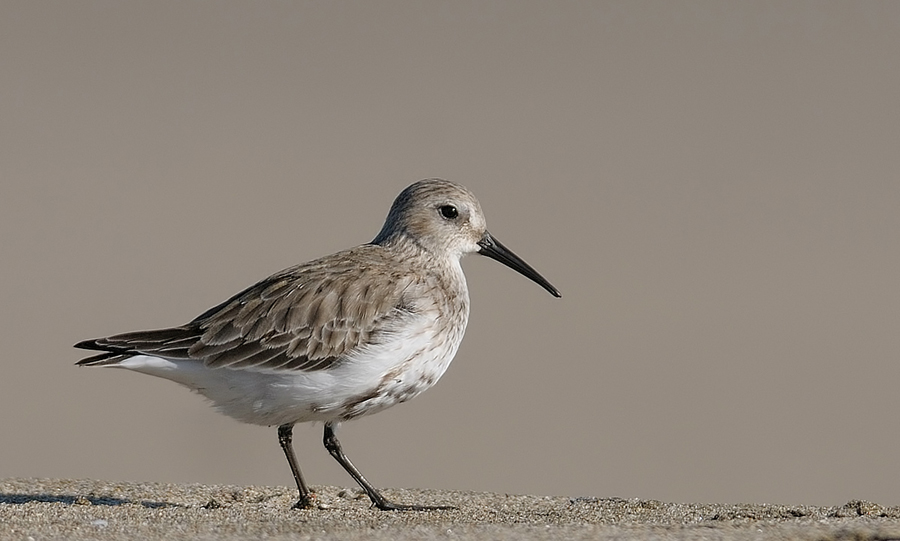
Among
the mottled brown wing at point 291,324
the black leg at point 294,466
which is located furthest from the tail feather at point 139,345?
the black leg at point 294,466

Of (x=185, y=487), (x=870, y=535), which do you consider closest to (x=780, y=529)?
(x=870, y=535)

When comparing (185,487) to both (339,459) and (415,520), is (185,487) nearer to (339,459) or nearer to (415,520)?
(339,459)

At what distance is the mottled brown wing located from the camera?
5613mm

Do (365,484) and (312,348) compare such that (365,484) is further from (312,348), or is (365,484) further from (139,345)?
(139,345)

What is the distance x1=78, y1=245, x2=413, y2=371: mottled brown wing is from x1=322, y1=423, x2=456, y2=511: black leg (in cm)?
53

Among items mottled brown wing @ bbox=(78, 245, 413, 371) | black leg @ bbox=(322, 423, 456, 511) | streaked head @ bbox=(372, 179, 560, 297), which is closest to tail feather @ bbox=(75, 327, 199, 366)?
mottled brown wing @ bbox=(78, 245, 413, 371)

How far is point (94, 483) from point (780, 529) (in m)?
3.56

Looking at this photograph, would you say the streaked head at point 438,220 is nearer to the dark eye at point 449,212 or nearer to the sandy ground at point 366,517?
the dark eye at point 449,212

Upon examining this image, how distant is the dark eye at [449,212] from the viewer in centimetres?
661

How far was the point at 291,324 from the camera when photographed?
5.73m

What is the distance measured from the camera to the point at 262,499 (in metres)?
5.82

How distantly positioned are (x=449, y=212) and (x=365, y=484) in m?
1.61

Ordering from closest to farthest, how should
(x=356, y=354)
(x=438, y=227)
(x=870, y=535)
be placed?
(x=870, y=535), (x=356, y=354), (x=438, y=227)

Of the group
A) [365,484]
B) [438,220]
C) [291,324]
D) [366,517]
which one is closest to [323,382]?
[291,324]
